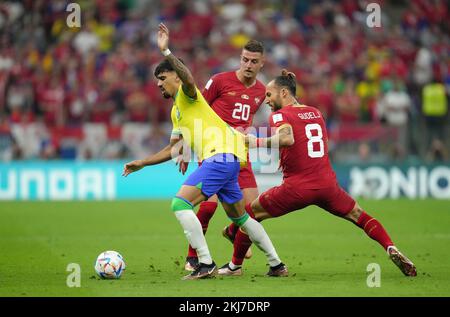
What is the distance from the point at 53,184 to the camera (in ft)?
74.3

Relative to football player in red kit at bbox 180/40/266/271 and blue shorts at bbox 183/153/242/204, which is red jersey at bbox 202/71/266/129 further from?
blue shorts at bbox 183/153/242/204

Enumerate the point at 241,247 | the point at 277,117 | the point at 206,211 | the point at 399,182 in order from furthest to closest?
the point at 399,182, the point at 206,211, the point at 241,247, the point at 277,117

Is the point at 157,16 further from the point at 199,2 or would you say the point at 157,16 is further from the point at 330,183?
the point at 330,183

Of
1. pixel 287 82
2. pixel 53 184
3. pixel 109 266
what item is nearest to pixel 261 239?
pixel 109 266

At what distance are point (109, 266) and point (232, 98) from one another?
301 centimetres

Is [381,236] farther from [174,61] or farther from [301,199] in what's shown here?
[174,61]

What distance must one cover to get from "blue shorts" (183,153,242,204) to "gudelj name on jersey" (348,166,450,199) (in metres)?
13.3

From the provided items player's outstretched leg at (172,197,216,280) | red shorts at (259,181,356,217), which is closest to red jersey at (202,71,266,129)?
red shorts at (259,181,356,217)

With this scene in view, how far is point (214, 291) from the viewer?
8984 millimetres

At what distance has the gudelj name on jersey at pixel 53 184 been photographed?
22516mm

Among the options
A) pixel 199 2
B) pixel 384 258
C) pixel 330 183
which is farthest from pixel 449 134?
pixel 330 183

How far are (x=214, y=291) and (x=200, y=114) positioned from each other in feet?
6.76

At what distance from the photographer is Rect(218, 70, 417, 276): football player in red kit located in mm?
10312

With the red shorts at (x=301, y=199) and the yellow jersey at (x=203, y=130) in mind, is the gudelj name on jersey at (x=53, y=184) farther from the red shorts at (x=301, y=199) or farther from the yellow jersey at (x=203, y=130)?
the yellow jersey at (x=203, y=130)
